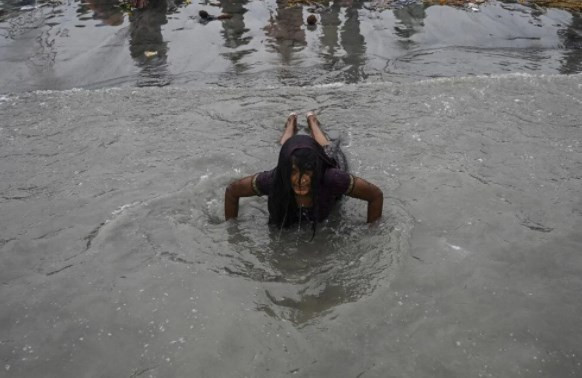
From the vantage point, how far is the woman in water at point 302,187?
136 inches

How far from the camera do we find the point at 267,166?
16.9 feet

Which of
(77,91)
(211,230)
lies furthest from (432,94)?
(77,91)

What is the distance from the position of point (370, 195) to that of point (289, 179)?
73cm

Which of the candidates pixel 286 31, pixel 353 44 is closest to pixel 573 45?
pixel 353 44

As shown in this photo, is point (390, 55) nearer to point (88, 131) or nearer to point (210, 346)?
point (88, 131)

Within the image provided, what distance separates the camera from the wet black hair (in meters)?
3.41

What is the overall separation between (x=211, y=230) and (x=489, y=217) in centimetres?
241

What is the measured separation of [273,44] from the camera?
8.31m

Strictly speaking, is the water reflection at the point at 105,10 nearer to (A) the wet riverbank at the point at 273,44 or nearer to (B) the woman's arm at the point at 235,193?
(A) the wet riverbank at the point at 273,44

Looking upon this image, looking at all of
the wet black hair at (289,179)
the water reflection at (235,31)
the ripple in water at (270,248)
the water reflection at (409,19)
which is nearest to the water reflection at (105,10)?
the water reflection at (235,31)

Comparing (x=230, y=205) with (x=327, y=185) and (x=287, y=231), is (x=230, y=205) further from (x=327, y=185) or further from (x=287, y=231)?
(x=327, y=185)

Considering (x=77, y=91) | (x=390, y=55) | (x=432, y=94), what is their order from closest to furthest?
(x=432, y=94) → (x=77, y=91) → (x=390, y=55)

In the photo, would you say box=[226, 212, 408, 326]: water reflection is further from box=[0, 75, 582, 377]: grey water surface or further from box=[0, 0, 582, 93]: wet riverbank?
box=[0, 0, 582, 93]: wet riverbank

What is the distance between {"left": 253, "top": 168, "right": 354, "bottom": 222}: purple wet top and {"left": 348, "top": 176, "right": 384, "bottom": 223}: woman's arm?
0.18 feet
